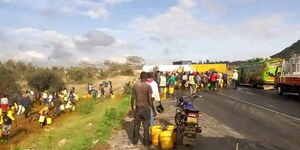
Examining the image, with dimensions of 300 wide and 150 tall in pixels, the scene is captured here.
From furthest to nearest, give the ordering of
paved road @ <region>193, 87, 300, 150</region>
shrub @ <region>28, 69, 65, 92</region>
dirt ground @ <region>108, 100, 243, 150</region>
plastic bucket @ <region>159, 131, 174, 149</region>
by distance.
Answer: shrub @ <region>28, 69, 65, 92</region> → paved road @ <region>193, 87, 300, 150</region> → dirt ground @ <region>108, 100, 243, 150</region> → plastic bucket @ <region>159, 131, 174, 149</region>

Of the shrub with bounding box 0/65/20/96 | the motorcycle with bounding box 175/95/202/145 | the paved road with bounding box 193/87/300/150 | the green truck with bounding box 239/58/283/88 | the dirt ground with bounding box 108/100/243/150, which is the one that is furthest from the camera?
the shrub with bounding box 0/65/20/96

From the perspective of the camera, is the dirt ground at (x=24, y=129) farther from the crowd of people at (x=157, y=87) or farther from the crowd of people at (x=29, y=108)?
the crowd of people at (x=157, y=87)

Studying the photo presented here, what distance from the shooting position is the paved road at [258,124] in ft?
40.9

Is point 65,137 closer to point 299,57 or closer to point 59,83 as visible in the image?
point 299,57

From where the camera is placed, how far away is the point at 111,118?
1903 cm

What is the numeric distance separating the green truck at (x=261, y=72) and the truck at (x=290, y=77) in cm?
680

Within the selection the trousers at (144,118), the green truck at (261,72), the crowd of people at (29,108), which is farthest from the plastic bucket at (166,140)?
the green truck at (261,72)

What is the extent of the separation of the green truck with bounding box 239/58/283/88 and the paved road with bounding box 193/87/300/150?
1561cm

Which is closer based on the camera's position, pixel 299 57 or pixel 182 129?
pixel 182 129

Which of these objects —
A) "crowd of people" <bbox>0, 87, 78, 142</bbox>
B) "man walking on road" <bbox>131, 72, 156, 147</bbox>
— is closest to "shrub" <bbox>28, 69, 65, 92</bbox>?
"crowd of people" <bbox>0, 87, 78, 142</bbox>

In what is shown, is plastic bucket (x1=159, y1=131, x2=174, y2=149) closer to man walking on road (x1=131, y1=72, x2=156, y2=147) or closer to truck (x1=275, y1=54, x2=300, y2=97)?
man walking on road (x1=131, y1=72, x2=156, y2=147)

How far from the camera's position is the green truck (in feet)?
130

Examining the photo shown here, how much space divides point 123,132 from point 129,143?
2146 mm

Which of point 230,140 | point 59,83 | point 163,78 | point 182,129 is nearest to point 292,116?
point 230,140
